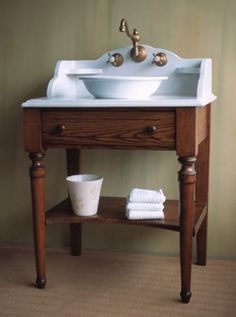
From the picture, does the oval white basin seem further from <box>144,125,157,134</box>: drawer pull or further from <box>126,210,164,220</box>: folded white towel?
<box>126,210,164,220</box>: folded white towel

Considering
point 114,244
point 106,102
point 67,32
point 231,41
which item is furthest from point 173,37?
point 114,244

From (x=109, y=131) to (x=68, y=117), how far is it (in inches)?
5.6

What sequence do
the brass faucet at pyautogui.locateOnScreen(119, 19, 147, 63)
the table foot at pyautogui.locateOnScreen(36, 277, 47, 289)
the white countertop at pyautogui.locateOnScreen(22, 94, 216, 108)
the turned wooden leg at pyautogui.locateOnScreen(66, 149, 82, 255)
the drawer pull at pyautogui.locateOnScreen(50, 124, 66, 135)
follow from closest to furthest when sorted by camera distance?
the white countertop at pyautogui.locateOnScreen(22, 94, 216, 108)
the drawer pull at pyautogui.locateOnScreen(50, 124, 66, 135)
the table foot at pyautogui.locateOnScreen(36, 277, 47, 289)
the brass faucet at pyautogui.locateOnScreen(119, 19, 147, 63)
the turned wooden leg at pyautogui.locateOnScreen(66, 149, 82, 255)

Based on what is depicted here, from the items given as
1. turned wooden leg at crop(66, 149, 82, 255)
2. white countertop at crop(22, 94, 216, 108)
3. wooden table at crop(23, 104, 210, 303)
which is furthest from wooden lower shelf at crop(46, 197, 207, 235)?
white countertop at crop(22, 94, 216, 108)

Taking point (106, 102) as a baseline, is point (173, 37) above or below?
above

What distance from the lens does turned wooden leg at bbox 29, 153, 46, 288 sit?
5.54 ft

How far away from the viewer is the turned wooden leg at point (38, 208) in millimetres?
1688

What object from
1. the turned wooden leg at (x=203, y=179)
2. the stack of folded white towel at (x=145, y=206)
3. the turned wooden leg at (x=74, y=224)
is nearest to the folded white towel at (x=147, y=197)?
the stack of folded white towel at (x=145, y=206)

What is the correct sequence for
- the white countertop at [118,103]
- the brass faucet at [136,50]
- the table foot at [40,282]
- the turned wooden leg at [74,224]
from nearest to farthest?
1. the white countertop at [118,103]
2. the table foot at [40,282]
3. the brass faucet at [136,50]
4. the turned wooden leg at [74,224]

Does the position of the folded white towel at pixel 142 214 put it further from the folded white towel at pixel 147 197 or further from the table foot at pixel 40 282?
the table foot at pixel 40 282

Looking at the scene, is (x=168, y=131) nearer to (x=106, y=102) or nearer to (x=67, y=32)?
(x=106, y=102)

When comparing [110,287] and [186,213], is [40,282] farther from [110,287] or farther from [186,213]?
[186,213]

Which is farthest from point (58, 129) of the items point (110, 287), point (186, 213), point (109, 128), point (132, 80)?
point (110, 287)

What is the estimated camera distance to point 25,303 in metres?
1.66
